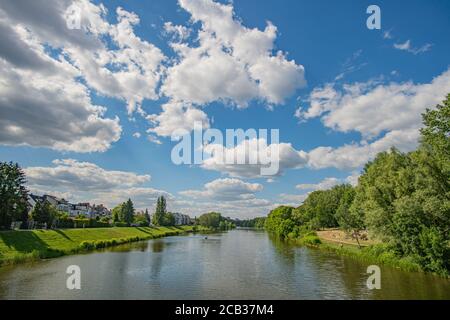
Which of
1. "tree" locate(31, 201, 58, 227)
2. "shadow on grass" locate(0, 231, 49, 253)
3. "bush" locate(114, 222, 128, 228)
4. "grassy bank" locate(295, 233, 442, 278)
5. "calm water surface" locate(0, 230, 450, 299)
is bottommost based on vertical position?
"calm water surface" locate(0, 230, 450, 299)

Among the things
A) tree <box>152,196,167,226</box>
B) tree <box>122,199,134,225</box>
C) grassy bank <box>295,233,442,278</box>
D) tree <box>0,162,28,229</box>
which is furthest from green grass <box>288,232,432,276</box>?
tree <box>152,196,167,226</box>

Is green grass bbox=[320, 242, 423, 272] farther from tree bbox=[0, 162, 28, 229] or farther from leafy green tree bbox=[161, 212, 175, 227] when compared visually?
leafy green tree bbox=[161, 212, 175, 227]

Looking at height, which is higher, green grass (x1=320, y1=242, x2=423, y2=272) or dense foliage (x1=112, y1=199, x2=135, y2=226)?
dense foliage (x1=112, y1=199, x2=135, y2=226)

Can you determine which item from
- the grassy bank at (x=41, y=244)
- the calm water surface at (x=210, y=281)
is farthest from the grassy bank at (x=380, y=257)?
the grassy bank at (x=41, y=244)

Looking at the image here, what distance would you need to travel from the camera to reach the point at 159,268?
3984cm

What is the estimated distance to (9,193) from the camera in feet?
177

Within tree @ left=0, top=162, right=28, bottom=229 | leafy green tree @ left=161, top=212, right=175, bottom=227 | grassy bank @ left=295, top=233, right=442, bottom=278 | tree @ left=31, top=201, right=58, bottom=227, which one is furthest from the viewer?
leafy green tree @ left=161, top=212, right=175, bottom=227

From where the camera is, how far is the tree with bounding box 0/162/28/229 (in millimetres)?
52750

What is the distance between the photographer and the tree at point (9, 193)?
173 feet

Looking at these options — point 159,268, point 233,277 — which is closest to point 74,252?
point 159,268

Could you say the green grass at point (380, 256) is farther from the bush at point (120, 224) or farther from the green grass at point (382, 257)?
the bush at point (120, 224)
